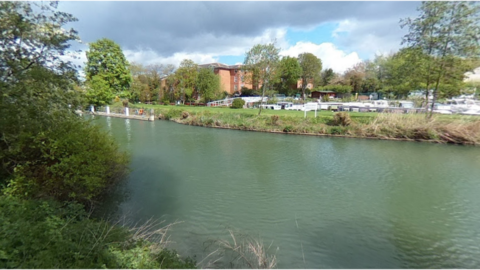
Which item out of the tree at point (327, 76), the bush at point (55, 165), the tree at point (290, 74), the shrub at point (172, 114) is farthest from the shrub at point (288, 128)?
the tree at point (327, 76)

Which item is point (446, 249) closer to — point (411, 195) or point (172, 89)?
point (411, 195)

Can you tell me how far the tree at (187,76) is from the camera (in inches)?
1800

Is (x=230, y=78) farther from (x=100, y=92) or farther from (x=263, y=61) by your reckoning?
(x=263, y=61)

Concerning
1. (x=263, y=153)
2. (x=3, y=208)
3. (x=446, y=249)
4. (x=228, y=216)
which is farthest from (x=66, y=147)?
(x=263, y=153)

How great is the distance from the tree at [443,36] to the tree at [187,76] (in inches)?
1367

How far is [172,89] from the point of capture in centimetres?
4953

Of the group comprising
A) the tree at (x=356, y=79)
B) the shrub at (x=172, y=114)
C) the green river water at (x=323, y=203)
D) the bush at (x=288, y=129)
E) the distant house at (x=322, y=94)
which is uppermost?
the tree at (x=356, y=79)

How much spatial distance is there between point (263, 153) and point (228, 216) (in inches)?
291

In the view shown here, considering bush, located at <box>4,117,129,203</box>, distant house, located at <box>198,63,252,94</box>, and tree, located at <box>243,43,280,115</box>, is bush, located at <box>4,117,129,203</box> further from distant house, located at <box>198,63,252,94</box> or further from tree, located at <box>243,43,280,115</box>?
distant house, located at <box>198,63,252,94</box>

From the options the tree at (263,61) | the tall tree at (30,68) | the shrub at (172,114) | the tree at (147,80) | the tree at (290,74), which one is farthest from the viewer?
the tree at (290,74)

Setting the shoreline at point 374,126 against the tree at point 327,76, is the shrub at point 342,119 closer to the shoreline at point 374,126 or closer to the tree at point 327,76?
the shoreline at point 374,126

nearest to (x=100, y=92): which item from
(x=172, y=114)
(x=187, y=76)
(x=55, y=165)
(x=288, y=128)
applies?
(x=172, y=114)

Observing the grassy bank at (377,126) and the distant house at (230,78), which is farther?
the distant house at (230,78)

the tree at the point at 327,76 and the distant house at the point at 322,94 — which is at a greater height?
the tree at the point at 327,76
